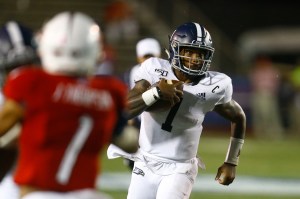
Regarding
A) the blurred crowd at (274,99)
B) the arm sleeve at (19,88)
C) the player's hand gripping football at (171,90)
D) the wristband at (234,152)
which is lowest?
the arm sleeve at (19,88)

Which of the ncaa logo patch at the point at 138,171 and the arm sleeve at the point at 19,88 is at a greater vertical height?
the arm sleeve at the point at 19,88

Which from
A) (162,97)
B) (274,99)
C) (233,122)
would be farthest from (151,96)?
(274,99)

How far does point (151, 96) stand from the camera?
178 inches

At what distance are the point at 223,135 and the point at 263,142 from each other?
1.06 meters

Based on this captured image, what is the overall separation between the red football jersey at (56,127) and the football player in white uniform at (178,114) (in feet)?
5.23

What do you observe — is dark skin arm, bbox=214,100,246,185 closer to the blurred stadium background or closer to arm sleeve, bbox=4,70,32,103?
arm sleeve, bbox=4,70,32,103

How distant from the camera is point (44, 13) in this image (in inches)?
722

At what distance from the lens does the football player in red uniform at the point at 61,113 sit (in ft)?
9.92

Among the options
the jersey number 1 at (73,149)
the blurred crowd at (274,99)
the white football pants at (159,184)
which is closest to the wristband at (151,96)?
the white football pants at (159,184)

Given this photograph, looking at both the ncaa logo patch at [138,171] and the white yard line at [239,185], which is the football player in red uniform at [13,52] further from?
the white yard line at [239,185]

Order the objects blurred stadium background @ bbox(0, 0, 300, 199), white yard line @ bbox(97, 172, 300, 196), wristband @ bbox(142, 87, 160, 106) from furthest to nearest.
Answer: blurred stadium background @ bbox(0, 0, 300, 199) < white yard line @ bbox(97, 172, 300, 196) < wristband @ bbox(142, 87, 160, 106)

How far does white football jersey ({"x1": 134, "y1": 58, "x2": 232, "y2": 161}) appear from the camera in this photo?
484cm

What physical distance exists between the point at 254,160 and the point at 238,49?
7.20 metres

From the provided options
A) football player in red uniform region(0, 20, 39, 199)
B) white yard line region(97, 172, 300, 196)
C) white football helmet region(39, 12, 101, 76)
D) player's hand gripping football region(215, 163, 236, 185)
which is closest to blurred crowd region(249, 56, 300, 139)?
white yard line region(97, 172, 300, 196)
